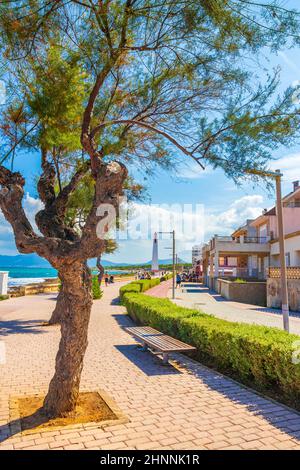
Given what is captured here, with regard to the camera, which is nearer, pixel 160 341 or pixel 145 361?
pixel 145 361

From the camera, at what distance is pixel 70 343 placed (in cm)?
509

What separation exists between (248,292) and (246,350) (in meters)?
20.1

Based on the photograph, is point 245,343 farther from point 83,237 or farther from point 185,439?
point 83,237

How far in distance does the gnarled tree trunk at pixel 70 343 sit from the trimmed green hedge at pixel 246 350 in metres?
2.79

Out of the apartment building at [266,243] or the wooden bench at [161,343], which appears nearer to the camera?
the wooden bench at [161,343]

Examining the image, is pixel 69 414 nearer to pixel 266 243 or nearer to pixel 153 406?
pixel 153 406

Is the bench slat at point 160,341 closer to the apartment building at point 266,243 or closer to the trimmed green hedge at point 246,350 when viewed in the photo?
the trimmed green hedge at point 246,350

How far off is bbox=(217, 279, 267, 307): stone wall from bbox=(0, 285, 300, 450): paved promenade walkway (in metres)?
16.9

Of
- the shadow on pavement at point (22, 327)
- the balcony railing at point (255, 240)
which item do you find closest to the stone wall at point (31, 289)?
the shadow on pavement at point (22, 327)

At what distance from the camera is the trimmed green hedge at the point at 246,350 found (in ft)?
18.3

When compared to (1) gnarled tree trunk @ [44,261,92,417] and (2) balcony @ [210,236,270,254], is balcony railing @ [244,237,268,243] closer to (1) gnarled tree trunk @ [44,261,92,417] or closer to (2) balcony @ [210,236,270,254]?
(2) balcony @ [210,236,270,254]

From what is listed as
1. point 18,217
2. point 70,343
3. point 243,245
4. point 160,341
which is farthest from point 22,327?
point 243,245

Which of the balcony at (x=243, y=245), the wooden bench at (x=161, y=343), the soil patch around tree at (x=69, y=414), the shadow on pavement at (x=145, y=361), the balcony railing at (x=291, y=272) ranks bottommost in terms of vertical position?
the shadow on pavement at (x=145, y=361)

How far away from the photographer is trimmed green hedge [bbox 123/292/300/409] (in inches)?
219
